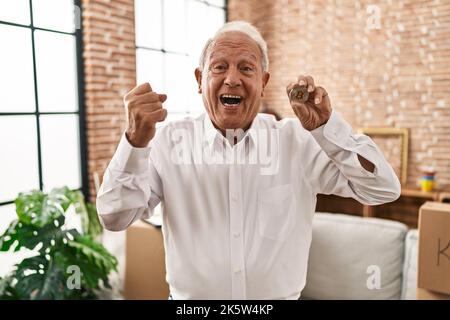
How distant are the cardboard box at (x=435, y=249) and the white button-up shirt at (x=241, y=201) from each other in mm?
560

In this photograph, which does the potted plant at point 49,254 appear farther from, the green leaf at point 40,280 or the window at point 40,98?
the window at point 40,98

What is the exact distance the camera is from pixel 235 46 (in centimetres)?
87

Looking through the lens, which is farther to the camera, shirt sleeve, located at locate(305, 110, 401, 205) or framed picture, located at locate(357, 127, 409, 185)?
framed picture, located at locate(357, 127, 409, 185)

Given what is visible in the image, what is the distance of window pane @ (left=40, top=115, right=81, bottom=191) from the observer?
89.5 inches

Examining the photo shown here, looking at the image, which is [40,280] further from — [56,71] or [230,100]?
[230,100]

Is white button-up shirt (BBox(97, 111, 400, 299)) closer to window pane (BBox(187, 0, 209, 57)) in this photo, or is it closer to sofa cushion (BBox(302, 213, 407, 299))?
sofa cushion (BBox(302, 213, 407, 299))

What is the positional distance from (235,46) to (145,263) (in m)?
1.35

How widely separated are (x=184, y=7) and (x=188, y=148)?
2.26 meters

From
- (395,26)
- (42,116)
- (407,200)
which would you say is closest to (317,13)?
(395,26)

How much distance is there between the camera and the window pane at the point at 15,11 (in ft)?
6.34

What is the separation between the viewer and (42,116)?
7.33 feet

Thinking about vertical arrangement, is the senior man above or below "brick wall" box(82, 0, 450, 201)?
below

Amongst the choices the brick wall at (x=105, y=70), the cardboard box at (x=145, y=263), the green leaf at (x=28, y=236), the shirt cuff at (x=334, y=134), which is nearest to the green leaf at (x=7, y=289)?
the green leaf at (x=28, y=236)

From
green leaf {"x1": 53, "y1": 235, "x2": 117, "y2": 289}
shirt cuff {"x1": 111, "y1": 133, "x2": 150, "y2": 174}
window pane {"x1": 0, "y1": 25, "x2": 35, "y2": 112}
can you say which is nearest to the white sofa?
green leaf {"x1": 53, "y1": 235, "x2": 117, "y2": 289}
